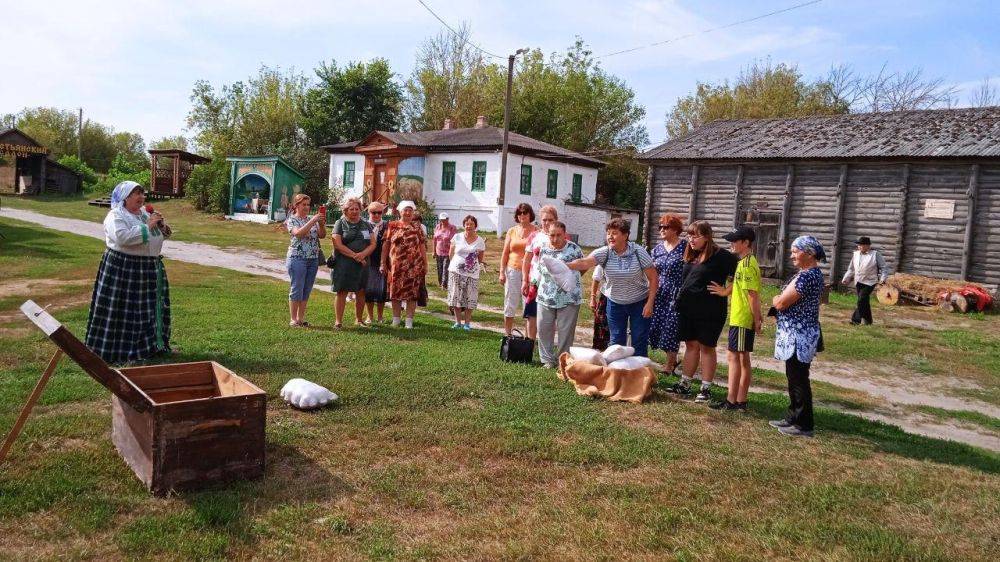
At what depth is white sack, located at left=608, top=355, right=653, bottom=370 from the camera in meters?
7.05

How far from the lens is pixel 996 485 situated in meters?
5.34

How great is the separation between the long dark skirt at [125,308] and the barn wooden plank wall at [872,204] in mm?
18315

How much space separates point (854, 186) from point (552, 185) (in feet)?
51.4

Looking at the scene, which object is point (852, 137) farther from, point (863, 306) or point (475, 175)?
point (475, 175)

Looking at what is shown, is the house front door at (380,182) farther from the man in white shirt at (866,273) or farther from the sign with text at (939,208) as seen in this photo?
the man in white shirt at (866,273)

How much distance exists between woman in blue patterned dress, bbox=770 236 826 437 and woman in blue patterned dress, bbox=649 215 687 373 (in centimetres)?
155

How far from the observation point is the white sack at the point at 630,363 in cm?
705

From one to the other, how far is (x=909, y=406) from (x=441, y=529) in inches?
253

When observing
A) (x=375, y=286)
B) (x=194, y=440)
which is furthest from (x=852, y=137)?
(x=194, y=440)

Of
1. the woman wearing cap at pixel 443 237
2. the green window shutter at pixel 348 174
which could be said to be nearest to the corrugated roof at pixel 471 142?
the green window shutter at pixel 348 174

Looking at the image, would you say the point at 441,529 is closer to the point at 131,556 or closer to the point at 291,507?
the point at 291,507

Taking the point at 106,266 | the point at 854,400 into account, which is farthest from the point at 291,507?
the point at 854,400

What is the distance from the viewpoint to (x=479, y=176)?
32000mm

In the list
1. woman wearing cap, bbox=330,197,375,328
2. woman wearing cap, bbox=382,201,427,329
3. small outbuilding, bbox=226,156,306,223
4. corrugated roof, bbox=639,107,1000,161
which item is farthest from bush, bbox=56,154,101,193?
woman wearing cap, bbox=382,201,427,329
